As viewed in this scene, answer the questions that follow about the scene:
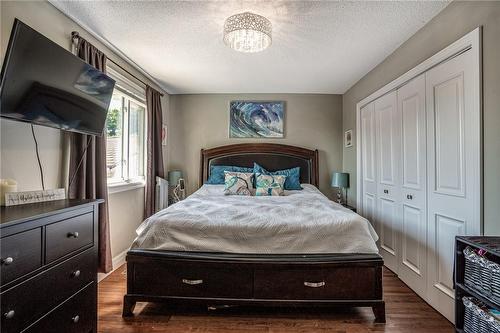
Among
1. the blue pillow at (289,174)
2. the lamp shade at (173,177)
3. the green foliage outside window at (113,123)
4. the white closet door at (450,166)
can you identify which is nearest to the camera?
the white closet door at (450,166)

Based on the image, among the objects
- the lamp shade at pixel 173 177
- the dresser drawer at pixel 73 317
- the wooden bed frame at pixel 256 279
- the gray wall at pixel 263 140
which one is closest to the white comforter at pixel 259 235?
the wooden bed frame at pixel 256 279

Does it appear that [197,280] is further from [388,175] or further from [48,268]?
[388,175]

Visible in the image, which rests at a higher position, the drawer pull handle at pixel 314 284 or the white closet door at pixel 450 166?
the white closet door at pixel 450 166

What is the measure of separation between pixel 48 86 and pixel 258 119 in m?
3.28

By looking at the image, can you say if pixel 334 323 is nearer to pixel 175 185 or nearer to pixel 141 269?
pixel 141 269

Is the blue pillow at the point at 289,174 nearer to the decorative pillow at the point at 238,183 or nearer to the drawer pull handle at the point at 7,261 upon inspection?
the decorative pillow at the point at 238,183

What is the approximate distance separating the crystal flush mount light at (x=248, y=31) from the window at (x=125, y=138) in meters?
1.67

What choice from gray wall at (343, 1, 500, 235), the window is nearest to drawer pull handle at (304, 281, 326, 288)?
gray wall at (343, 1, 500, 235)

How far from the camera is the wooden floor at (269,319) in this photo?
1935 millimetres

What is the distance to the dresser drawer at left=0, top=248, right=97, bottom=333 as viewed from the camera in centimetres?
114

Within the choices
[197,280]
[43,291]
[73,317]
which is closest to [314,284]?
[197,280]

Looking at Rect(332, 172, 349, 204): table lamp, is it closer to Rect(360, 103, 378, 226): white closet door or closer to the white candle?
Rect(360, 103, 378, 226): white closet door

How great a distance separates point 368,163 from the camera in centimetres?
358

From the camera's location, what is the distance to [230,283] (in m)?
2.03
